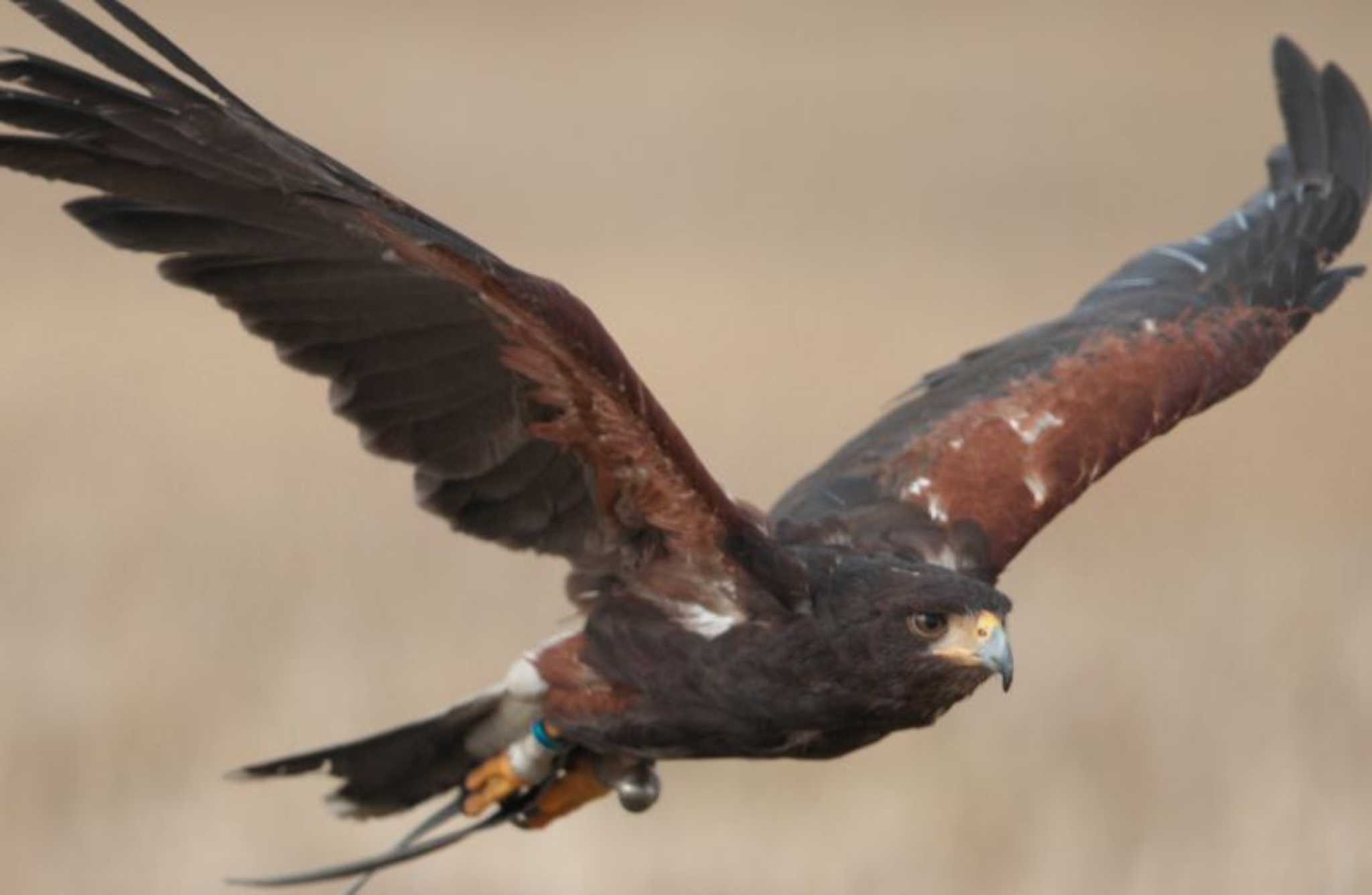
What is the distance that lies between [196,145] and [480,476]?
4.16 ft

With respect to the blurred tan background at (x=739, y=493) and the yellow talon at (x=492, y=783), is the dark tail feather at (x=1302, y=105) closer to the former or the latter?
the blurred tan background at (x=739, y=493)

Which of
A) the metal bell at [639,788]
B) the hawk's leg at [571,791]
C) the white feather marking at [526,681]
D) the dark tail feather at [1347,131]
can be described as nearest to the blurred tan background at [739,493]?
the hawk's leg at [571,791]

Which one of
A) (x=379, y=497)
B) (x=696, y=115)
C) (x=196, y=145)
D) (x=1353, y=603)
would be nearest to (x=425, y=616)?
(x=379, y=497)

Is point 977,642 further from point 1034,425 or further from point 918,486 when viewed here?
point 1034,425

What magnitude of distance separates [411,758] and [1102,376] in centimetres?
207

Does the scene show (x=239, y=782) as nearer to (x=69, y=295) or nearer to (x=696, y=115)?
(x=69, y=295)

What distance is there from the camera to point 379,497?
13953 millimetres

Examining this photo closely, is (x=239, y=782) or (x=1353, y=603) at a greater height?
(x=239, y=782)

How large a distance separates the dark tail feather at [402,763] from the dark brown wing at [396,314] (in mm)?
622

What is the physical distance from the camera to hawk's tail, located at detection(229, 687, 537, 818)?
944cm

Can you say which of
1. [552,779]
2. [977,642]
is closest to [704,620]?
[977,642]

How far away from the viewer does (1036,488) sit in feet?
31.3

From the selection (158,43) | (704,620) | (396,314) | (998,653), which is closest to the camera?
Result: (158,43)

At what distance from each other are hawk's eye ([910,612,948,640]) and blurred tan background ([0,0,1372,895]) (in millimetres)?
2152
